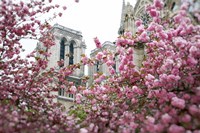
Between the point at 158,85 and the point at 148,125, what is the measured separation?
3101 mm

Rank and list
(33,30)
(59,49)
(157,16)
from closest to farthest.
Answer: (157,16)
(33,30)
(59,49)

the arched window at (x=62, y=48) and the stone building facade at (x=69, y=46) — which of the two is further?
the arched window at (x=62, y=48)

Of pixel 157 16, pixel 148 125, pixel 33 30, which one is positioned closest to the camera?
pixel 148 125

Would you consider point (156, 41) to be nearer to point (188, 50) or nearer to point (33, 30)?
point (188, 50)

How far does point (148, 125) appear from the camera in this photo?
5.50 meters

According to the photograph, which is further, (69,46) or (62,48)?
(69,46)

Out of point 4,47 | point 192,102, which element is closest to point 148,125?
point 192,102

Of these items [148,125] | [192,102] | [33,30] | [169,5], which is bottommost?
[148,125]

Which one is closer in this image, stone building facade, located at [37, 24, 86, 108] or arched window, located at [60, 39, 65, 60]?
stone building facade, located at [37, 24, 86, 108]

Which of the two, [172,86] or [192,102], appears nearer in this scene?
[192,102]

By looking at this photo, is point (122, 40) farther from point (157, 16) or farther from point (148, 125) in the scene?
point (148, 125)

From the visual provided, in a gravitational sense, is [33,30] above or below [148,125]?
above

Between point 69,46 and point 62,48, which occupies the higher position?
point 69,46

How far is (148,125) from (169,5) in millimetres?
5191
